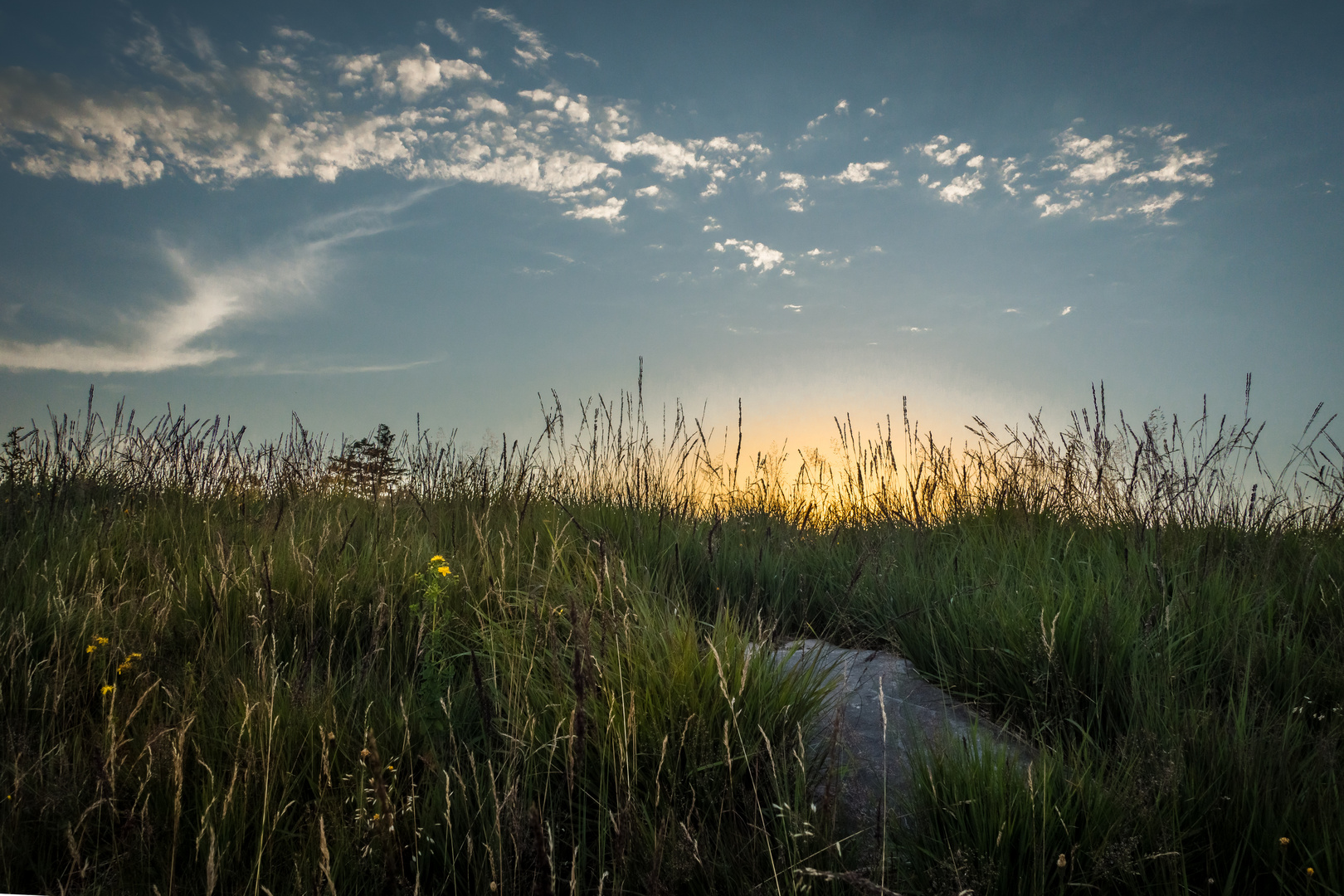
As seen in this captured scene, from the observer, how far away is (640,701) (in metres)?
2.01

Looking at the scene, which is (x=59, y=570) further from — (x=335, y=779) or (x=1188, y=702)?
(x=1188, y=702)

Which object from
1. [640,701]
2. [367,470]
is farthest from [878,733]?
[367,470]

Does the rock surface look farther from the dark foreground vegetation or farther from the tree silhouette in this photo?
the tree silhouette

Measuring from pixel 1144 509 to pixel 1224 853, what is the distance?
110 inches

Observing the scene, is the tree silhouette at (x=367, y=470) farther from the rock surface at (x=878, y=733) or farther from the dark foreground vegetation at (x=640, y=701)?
the rock surface at (x=878, y=733)

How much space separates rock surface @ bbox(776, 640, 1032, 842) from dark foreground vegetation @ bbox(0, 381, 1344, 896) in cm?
8

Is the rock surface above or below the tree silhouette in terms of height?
below

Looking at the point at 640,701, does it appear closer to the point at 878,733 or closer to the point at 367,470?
the point at 878,733

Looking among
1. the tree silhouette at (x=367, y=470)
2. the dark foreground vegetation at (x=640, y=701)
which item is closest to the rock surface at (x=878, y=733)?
the dark foreground vegetation at (x=640, y=701)

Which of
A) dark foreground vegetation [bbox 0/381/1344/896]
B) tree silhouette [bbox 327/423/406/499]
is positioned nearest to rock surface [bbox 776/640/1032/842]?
dark foreground vegetation [bbox 0/381/1344/896]

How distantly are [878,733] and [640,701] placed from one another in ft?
2.67

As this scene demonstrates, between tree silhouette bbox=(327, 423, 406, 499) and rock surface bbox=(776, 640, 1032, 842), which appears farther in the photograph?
tree silhouette bbox=(327, 423, 406, 499)

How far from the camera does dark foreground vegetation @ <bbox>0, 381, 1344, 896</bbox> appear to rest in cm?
161

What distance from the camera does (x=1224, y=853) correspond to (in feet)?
5.57
